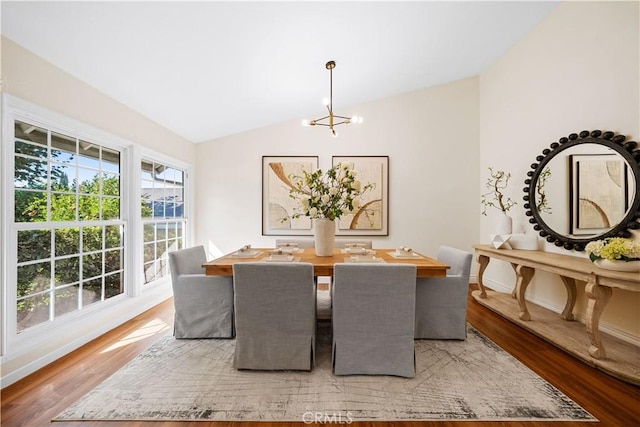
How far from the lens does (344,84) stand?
356 cm

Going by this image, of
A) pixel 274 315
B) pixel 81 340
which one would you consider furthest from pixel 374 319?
pixel 81 340

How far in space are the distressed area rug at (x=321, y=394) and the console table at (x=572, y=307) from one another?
0.56 metres

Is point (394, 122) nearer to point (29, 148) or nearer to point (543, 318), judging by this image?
point (543, 318)

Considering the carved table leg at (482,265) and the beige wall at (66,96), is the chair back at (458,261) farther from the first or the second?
the beige wall at (66,96)

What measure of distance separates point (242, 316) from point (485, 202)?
3.90 metres

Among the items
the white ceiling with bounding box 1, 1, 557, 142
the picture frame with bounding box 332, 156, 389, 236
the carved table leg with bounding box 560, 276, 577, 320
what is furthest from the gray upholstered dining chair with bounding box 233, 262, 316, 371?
the carved table leg with bounding box 560, 276, 577, 320

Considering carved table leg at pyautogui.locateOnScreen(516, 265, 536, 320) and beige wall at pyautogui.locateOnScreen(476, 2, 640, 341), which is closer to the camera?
beige wall at pyautogui.locateOnScreen(476, 2, 640, 341)

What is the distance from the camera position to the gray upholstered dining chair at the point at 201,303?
239 centimetres

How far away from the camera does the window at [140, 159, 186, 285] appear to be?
3.35 metres

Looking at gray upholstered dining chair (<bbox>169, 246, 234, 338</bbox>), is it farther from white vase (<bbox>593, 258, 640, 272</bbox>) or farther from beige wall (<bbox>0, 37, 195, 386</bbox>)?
white vase (<bbox>593, 258, 640, 272</bbox>)

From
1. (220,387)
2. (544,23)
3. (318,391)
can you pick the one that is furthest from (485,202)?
(220,387)

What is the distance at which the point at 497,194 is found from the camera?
3.76 meters

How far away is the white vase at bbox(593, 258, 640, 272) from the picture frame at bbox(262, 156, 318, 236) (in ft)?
10.6

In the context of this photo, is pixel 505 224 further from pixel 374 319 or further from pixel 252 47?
pixel 252 47
